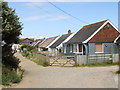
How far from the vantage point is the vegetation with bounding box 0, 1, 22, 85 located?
1177 centimetres

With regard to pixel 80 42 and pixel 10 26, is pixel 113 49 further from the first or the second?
pixel 10 26

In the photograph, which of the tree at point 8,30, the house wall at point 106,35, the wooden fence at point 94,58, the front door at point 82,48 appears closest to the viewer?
the tree at point 8,30

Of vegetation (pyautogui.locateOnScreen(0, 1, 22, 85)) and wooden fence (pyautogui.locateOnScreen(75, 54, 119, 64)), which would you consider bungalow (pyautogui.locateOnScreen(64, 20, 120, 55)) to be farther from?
vegetation (pyautogui.locateOnScreen(0, 1, 22, 85))

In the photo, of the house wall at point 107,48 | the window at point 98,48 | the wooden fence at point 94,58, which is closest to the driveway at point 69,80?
the wooden fence at point 94,58

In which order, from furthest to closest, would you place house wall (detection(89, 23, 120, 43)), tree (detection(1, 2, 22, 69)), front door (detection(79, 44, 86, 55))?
1. front door (detection(79, 44, 86, 55))
2. house wall (detection(89, 23, 120, 43))
3. tree (detection(1, 2, 22, 69))

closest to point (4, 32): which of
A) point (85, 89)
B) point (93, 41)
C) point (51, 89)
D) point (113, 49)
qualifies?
point (51, 89)

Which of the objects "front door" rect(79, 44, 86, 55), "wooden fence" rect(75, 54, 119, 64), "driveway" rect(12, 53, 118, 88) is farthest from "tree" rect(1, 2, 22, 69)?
"front door" rect(79, 44, 86, 55)

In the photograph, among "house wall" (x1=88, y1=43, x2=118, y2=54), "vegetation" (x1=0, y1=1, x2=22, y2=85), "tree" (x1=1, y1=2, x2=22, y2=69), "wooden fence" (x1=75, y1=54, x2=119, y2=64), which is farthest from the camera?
"house wall" (x1=88, y1=43, x2=118, y2=54)

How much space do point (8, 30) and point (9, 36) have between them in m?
1.58

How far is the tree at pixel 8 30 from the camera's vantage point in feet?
40.9

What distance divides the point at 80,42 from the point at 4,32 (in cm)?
1719

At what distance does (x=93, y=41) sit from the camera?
1065 inches

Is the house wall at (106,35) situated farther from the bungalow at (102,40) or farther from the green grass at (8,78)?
the green grass at (8,78)

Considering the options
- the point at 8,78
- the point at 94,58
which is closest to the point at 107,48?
the point at 94,58
